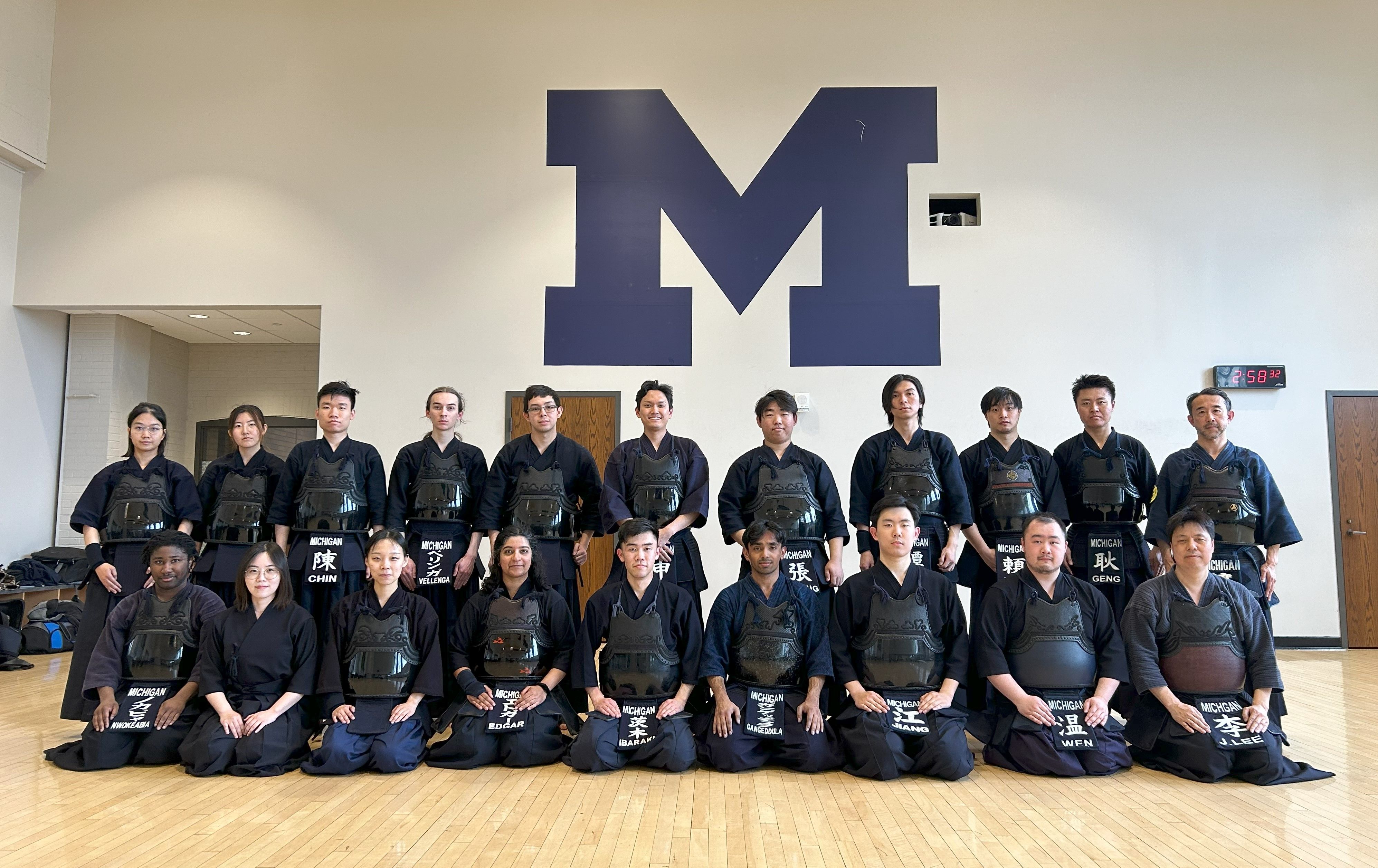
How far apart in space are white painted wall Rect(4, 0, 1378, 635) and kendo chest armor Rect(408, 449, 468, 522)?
2.55 m

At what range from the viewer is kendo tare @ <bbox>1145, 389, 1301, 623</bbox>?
3.94 m

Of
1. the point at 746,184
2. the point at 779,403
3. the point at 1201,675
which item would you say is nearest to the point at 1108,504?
the point at 1201,675

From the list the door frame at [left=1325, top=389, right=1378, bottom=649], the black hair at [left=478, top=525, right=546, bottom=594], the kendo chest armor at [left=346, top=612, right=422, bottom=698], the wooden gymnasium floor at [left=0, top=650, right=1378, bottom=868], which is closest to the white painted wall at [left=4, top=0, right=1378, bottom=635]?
the door frame at [left=1325, top=389, right=1378, bottom=649]

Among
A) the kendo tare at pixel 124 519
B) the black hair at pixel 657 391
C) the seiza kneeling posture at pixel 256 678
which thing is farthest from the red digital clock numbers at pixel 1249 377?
the kendo tare at pixel 124 519

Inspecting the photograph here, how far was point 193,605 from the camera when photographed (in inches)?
143

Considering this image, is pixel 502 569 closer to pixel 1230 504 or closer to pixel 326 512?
pixel 326 512

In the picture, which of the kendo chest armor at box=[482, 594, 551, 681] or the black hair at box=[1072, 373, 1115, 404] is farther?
the black hair at box=[1072, 373, 1115, 404]

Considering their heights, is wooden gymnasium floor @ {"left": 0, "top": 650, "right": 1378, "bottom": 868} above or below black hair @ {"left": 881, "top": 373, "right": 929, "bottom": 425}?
below

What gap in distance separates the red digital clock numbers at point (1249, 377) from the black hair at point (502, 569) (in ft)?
18.2

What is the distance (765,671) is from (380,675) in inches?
61.9

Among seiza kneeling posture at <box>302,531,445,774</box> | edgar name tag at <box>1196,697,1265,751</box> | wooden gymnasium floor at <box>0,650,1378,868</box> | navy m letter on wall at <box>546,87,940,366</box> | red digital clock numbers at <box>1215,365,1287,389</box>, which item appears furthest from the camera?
navy m letter on wall at <box>546,87,940,366</box>

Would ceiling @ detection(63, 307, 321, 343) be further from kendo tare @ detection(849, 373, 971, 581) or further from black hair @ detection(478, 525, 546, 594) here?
kendo tare @ detection(849, 373, 971, 581)

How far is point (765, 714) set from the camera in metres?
3.47

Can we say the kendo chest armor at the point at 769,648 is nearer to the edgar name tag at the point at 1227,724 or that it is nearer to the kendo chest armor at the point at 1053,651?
the kendo chest armor at the point at 1053,651
